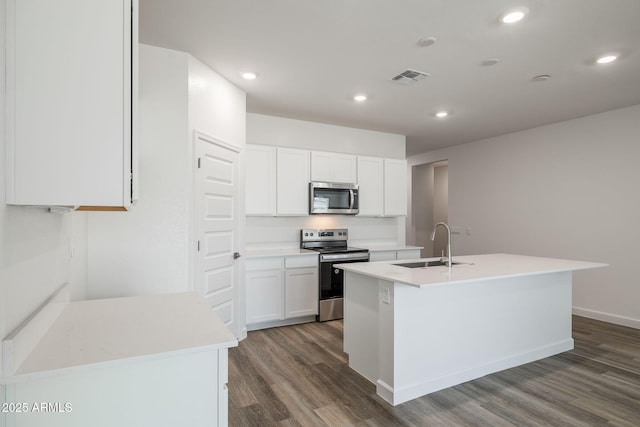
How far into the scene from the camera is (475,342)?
2.79 meters

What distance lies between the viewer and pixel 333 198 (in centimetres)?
471

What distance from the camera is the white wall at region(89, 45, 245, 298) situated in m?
2.53

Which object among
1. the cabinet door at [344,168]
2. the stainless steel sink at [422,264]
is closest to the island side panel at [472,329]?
the stainless steel sink at [422,264]

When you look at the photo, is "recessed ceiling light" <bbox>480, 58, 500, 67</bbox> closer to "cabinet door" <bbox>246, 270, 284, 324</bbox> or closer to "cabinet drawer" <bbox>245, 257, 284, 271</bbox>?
"cabinet drawer" <bbox>245, 257, 284, 271</bbox>

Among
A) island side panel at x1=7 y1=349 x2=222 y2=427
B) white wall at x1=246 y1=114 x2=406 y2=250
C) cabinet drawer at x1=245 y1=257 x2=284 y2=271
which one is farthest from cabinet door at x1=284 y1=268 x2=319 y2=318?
island side panel at x1=7 y1=349 x2=222 y2=427

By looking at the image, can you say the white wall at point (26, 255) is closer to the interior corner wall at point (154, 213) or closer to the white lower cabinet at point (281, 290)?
the interior corner wall at point (154, 213)

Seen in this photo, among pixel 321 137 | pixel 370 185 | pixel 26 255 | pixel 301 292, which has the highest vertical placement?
pixel 321 137

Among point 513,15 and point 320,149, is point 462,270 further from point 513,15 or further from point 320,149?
point 320,149

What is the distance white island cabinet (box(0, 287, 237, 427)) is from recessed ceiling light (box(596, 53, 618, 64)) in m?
3.57

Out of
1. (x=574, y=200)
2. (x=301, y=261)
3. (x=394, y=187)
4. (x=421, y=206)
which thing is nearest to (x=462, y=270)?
(x=301, y=261)

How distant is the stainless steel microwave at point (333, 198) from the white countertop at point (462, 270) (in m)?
1.74

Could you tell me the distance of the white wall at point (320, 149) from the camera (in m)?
4.50

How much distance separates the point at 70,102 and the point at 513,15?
254 centimetres

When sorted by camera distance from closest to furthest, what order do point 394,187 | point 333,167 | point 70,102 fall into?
point 70,102, point 333,167, point 394,187
